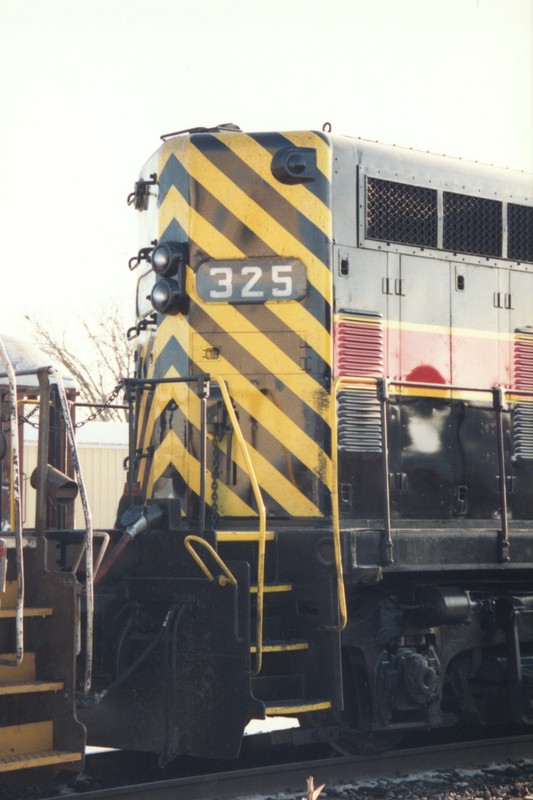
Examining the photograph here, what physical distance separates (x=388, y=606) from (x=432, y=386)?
4.52 ft

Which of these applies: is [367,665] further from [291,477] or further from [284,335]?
[284,335]

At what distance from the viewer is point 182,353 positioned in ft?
22.1

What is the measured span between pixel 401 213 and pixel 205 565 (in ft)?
9.05

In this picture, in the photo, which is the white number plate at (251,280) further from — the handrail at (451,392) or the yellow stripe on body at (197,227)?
the handrail at (451,392)

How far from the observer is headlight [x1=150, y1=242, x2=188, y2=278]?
6719 millimetres

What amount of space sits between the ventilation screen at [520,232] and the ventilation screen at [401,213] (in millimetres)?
700

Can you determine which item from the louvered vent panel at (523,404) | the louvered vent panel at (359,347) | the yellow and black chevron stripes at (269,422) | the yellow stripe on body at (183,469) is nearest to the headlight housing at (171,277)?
the yellow and black chevron stripes at (269,422)

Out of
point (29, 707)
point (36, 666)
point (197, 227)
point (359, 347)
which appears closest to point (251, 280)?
point (197, 227)

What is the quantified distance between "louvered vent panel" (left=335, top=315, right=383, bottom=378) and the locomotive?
15 millimetres

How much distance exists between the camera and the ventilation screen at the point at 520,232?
24.8 feet

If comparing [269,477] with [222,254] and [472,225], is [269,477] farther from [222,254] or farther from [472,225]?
[472,225]

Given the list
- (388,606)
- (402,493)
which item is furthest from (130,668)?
(402,493)

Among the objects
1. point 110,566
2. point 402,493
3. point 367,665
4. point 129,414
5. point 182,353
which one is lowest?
point 367,665

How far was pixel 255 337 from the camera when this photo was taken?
21.8ft
